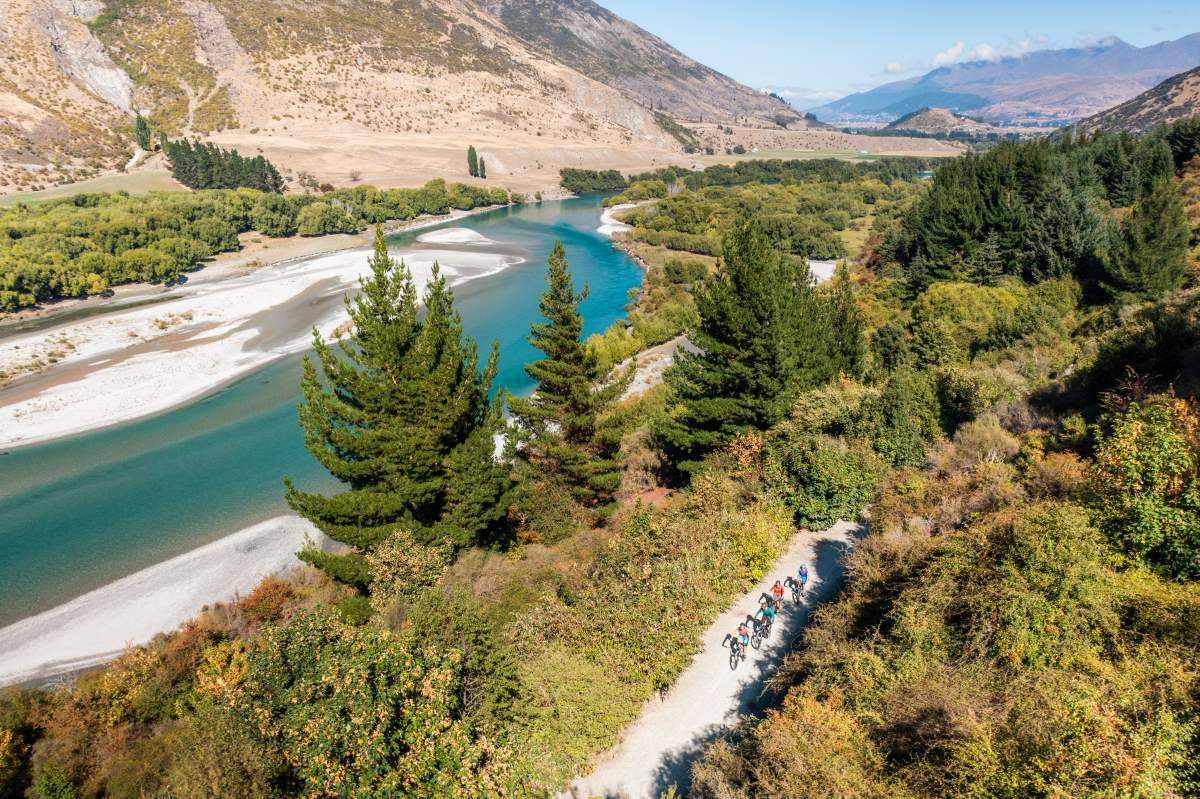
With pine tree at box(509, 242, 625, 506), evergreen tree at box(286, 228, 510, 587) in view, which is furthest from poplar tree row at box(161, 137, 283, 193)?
pine tree at box(509, 242, 625, 506)

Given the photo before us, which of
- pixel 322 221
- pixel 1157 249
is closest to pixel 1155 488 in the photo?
pixel 1157 249

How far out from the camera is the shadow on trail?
40.7 feet

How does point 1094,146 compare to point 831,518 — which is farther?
point 1094,146

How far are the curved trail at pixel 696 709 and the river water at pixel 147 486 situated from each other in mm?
25337

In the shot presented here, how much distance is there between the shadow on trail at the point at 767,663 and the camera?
12.4 m

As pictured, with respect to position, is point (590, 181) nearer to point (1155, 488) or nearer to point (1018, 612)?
point (1155, 488)

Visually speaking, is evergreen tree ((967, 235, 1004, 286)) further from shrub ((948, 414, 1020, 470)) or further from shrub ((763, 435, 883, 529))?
shrub ((763, 435, 883, 529))

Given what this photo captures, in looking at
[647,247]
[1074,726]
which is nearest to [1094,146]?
[647,247]

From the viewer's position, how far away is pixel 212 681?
14.6 meters

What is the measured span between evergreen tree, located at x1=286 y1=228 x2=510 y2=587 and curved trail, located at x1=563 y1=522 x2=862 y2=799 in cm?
882

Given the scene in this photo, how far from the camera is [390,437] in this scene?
19203 mm

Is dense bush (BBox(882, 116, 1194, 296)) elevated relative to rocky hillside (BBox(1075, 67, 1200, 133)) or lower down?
lower down

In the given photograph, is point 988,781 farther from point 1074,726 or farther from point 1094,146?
point 1094,146

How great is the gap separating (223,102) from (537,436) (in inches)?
6571
